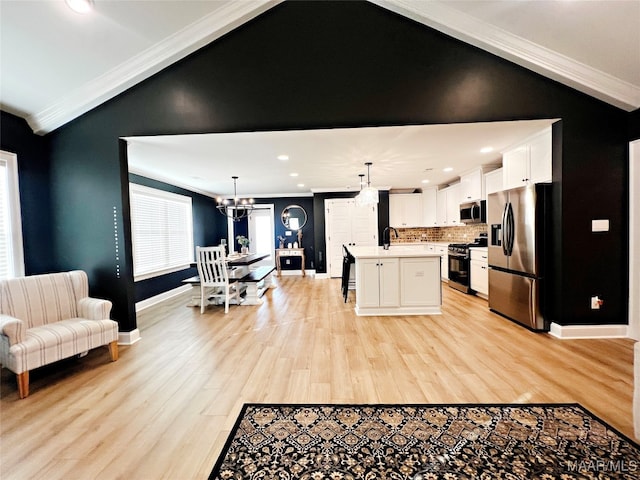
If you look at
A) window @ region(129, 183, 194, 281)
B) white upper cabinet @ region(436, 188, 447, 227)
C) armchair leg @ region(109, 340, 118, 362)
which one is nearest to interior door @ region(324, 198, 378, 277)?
white upper cabinet @ region(436, 188, 447, 227)

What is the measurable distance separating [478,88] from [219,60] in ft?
9.18

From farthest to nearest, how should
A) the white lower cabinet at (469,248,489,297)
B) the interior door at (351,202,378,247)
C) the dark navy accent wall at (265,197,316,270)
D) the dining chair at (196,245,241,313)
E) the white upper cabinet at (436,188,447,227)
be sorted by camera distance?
the dark navy accent wall at (265,197,316,270), the interior door at (351,202,378,247), the white upper cabinet at (436,188,447,227), the white lower cabinet at (469,248,489,297), the dining chair at (196,245,241,313)

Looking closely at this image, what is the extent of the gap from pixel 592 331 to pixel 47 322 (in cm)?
567

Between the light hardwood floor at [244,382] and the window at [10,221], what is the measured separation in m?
1.05

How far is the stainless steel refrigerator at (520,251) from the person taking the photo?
3.15 metres

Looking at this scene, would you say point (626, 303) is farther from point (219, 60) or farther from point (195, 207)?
point (195, 207)

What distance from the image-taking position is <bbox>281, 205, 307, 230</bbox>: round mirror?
8.20 meters

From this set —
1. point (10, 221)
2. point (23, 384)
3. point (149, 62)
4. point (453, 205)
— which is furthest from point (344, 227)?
point (23, 384)

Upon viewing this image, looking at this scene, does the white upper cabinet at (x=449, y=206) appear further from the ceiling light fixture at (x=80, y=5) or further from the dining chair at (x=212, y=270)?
the ceiling light fixture at (x=80, y=5)

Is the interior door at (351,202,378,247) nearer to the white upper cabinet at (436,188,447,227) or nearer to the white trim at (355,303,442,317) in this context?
the white upper cabinet at (436,188,447,227)

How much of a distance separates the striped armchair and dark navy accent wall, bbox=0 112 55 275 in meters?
0.50

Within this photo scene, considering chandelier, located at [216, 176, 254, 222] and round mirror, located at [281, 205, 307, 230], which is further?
round mirror, located at [281, 205, 307, 230]

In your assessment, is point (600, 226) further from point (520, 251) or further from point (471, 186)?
point (471, 186)

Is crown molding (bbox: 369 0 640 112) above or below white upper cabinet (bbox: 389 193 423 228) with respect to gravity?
above
